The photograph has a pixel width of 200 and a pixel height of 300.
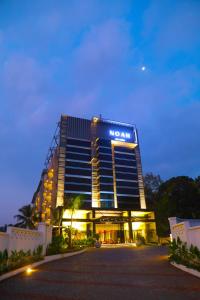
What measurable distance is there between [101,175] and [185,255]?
2424 inches

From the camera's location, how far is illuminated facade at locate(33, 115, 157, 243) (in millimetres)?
58344

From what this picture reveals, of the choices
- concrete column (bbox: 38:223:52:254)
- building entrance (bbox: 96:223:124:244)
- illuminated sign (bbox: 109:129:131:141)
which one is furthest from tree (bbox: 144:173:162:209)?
concrete column (bbox: 38:223:52:254)

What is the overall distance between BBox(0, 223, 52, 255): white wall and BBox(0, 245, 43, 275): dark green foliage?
205 mm

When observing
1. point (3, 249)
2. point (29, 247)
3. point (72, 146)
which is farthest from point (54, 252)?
point (72, 146)

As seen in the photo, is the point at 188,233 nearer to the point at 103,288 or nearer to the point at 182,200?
the point at 103,288

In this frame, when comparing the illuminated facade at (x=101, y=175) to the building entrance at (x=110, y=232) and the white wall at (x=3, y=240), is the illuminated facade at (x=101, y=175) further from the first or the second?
the white wall at (x=3, y=240)

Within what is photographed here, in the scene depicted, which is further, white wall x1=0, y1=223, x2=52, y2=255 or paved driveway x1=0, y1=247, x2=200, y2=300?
white wall x1=0, y1=223, x2=52, y2=255

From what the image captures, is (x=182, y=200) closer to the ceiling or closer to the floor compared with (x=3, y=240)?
closer to the ceiling

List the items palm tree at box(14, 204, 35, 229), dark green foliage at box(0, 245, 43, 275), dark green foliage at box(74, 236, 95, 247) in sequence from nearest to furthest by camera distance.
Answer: dark green foliage at box(0, 245, 43, 275), dark green foliage at box(74, 236, 95, 247), palm tree at box(14, 204, 35, 229)

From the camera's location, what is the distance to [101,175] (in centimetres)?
7150

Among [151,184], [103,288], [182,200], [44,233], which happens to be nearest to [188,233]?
[103,288]

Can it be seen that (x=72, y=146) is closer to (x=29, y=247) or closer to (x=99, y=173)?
(x=99, y=173)

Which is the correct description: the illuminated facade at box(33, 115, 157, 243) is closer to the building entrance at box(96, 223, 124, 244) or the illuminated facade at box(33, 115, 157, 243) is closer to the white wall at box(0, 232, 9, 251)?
the building entrance at box(96, 223, 124, 244)

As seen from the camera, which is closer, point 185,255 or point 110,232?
point 185,255
